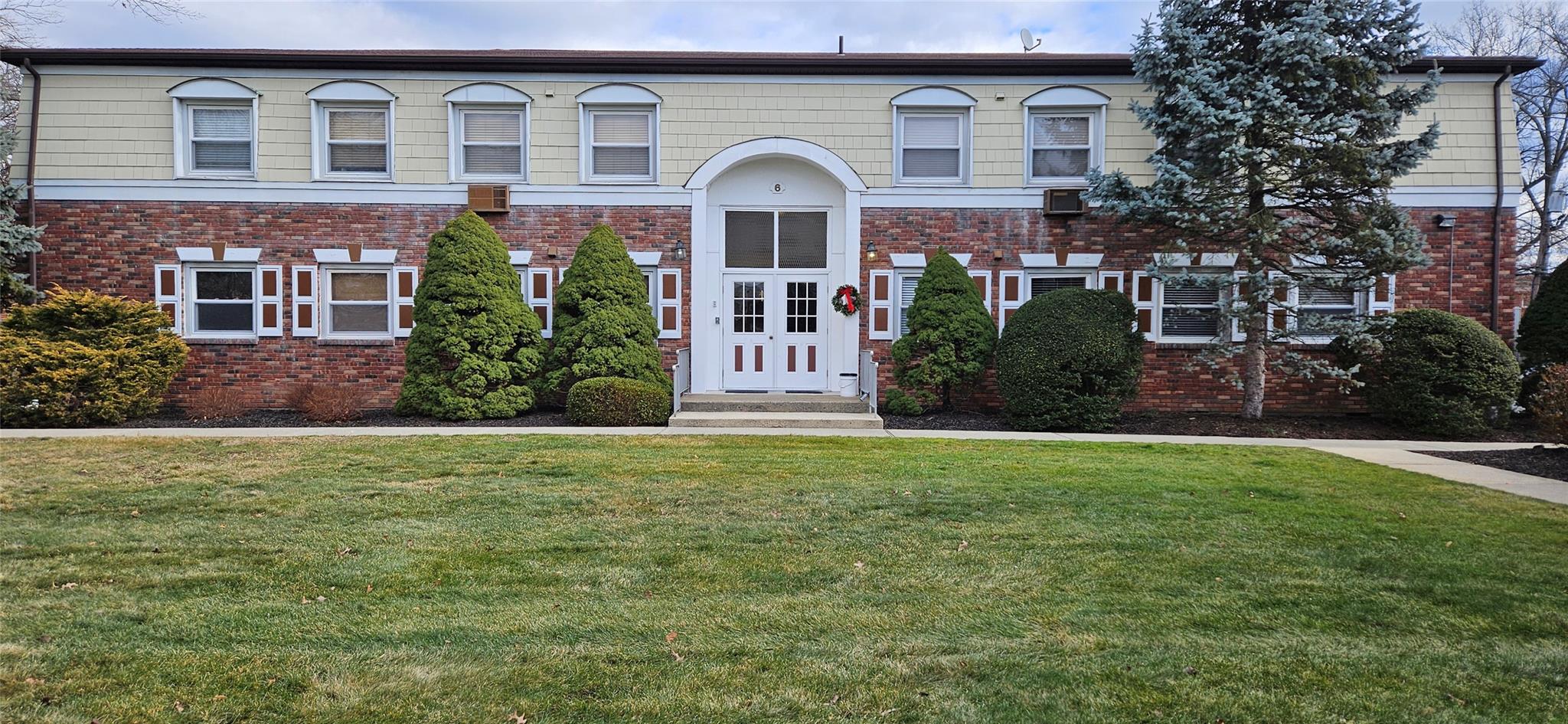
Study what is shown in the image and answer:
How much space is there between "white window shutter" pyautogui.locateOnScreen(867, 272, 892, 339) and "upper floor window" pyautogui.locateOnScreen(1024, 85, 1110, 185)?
9.11 feet

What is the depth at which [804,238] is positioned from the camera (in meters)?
13.7

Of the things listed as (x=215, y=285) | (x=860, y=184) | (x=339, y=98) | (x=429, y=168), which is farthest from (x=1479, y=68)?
(x=215, y=285)

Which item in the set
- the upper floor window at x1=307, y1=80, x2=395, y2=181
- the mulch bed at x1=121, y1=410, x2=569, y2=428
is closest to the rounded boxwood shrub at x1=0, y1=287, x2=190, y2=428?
the mulch bed at x1=121, y1=410, x2=569, y2=428

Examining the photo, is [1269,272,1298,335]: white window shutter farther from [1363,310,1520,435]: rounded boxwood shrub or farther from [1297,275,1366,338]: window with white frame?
[1363,310,1520,435]: rounded boxwood shrub

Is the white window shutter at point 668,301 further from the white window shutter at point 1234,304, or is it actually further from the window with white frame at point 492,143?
the white window shutter at point 1234,304

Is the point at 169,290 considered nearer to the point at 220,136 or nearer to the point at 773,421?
the point at 220,136

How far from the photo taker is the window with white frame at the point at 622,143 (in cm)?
1333

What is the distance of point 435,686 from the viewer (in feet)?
10.7

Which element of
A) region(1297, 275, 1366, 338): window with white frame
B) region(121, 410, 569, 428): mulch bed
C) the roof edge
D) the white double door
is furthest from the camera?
the white double door

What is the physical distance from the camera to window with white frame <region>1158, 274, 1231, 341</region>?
1317 cm

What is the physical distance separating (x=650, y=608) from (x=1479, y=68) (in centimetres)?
1512

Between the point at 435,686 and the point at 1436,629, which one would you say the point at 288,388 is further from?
the point at 1436,629

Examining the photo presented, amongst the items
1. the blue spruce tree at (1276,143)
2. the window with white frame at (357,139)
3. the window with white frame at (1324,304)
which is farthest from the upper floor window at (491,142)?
the window with white frame at (1324,304)

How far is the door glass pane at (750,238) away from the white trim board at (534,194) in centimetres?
86
